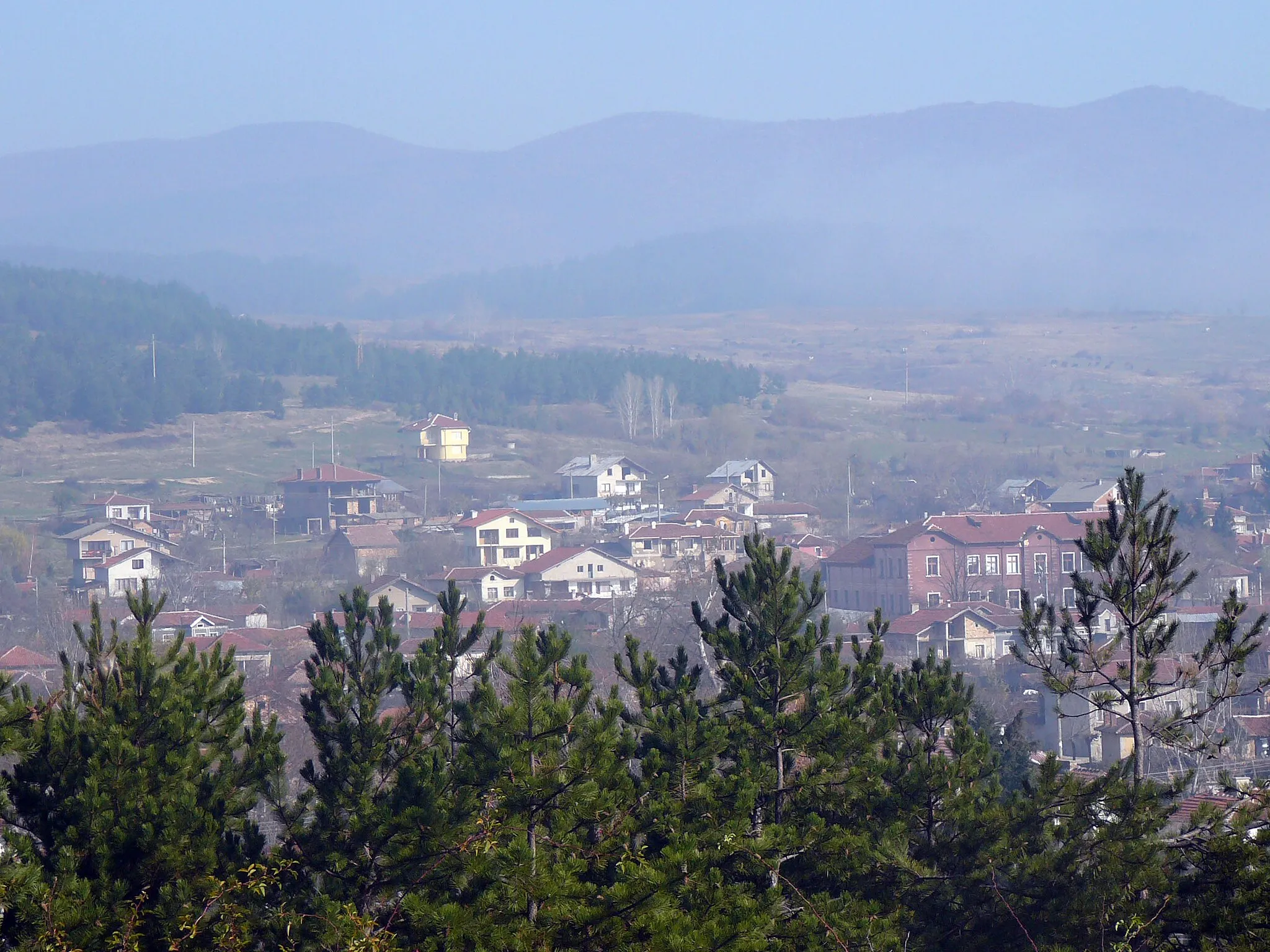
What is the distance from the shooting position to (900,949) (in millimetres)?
8648

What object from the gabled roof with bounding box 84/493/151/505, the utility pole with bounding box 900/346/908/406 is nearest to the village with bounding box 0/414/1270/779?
the gabled roof with bounding box 84/493/151/505

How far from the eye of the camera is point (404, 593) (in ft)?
131

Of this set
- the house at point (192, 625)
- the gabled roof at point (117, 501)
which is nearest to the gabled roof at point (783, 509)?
the gabled roof at point (117, 501)

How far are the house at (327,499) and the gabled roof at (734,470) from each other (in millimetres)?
15476

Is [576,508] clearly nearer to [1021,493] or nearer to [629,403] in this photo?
[1021,493]

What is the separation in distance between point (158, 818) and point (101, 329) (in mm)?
89651

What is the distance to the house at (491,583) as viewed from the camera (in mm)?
43062

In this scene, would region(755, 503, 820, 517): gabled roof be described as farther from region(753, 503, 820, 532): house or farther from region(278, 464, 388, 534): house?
region(278, 464, 388, 534): house

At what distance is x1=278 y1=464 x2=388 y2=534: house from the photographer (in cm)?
5788

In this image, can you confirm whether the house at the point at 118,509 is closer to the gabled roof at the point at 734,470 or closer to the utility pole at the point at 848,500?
the gabled roof at the point at 734,470

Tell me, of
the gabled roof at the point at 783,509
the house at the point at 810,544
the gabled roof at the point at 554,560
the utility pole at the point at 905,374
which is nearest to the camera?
the gabled roof at the point at 554,560

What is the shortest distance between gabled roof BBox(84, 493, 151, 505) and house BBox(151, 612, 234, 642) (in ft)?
74.1

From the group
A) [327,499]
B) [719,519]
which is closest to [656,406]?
[719,519]

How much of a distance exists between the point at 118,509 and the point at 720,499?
22997 millimetres
